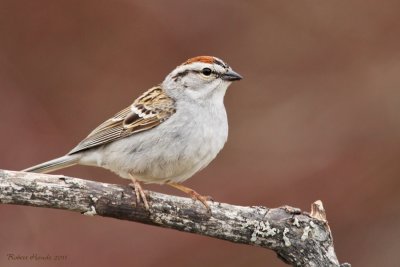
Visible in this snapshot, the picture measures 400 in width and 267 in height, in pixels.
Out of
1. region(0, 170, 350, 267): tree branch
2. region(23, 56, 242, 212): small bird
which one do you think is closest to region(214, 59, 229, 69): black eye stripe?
region(23, 56, 242, 212): small bird

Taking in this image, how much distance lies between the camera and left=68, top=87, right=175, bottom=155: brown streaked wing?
7.03 metres

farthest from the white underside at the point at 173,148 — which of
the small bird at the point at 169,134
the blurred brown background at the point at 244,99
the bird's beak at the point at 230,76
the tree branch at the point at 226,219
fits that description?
the blurred brown background at the point at 244,99

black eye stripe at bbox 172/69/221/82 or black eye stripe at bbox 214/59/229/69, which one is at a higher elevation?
black eye stripe at bbox 214/59/229/69

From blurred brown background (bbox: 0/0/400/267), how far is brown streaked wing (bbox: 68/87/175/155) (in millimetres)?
2040

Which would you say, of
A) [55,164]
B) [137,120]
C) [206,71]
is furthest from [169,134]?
[55,164]

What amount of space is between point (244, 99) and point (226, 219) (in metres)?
3.93

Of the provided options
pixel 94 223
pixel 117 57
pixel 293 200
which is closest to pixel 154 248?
pixel 94 223

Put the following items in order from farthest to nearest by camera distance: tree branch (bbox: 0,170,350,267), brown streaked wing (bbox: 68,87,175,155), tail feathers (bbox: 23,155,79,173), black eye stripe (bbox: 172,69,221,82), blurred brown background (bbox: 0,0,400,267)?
1. blurred brown background (bbox: 0,0,400,267)
2. black eye stripe (bbox: 172,69,221,82)
3. tail feathers (bbox: 23,155,79,173)
4. brown streaked wing (bbox: 68,87,175,155)
5. tree branch (bbox: 0,170,350,267)

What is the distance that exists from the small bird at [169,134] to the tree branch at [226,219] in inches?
5.2

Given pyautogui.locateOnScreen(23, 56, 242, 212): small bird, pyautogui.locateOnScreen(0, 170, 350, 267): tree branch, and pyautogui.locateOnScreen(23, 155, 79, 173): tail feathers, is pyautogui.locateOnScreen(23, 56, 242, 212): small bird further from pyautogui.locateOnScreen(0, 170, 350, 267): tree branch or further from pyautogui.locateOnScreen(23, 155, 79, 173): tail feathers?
pyautogui.locateOnScreen(0, 170, 350, 267): tree branch

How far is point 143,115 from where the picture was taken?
7148 millimetres

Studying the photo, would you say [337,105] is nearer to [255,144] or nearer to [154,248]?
[255,144]

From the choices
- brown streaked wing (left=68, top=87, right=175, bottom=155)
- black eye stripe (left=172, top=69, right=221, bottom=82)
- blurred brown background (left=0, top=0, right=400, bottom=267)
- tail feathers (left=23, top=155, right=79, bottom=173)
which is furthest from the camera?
blurred brown background (left=0, top=0, right=400, bottom=267)

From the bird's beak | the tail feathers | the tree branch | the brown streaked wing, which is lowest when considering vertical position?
the tree branch
